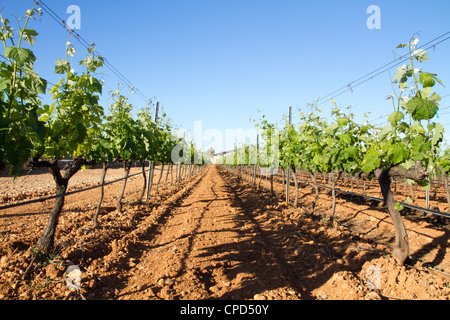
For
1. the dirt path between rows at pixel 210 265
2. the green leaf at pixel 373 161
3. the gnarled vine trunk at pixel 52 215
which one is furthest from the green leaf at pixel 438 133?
the gnarled vine trunk at pixel 52 215

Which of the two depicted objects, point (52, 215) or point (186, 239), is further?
point (186, 239)

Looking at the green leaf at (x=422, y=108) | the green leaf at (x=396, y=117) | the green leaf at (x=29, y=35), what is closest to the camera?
the green leaf at (x=29, y=35)

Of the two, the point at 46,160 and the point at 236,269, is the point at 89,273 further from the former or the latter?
the point at 236,269

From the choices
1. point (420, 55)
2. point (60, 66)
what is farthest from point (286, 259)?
point (60, 66)

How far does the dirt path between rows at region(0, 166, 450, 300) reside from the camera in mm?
3439

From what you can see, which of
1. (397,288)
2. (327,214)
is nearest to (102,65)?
(397,288)

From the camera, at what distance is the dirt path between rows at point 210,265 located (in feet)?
11.3

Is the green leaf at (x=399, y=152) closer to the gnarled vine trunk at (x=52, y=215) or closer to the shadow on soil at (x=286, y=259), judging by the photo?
the shadow on soil at (x=286, y=259)

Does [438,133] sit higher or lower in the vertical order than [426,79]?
lower

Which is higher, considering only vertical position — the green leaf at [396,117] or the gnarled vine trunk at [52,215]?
the green leaf at [396,117]

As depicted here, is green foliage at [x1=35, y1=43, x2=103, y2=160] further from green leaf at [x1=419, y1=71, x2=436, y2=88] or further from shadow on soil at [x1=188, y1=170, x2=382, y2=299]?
green leaf at [x1=419, y1=71, x2=436, y2=88]

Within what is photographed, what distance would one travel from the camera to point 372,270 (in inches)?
162

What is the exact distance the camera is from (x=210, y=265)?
14.2 ft

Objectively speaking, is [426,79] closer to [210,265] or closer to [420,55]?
[420,55]
